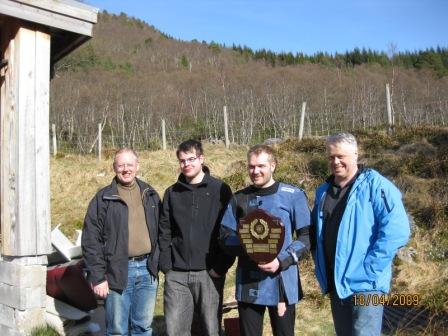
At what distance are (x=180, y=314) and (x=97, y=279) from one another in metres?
0.65

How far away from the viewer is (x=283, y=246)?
9.33 ft

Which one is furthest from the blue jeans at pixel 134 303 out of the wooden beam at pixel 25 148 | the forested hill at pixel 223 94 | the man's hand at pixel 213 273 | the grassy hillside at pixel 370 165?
the forested hill at pixel 223 94

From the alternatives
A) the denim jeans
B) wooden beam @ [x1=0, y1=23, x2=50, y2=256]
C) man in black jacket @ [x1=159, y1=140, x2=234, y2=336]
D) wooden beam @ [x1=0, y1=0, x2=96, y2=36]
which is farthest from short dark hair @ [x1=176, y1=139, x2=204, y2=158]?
wooden beam @ [x1=0, y1=0, x2=96, y2=36]

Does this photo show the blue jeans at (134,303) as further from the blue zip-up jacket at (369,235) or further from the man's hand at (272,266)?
the blue zip-up jacket at (369,235)

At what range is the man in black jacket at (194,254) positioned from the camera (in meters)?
3.18

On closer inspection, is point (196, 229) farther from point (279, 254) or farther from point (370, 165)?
point (370, 165)

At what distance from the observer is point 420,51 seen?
5416 centimetres

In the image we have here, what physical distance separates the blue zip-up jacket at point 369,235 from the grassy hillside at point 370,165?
7.20 feet

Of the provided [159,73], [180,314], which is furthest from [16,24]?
[159,73]

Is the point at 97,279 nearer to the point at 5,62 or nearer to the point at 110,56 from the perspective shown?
the point at 5,62

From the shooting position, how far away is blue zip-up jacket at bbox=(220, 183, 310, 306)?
2.84m

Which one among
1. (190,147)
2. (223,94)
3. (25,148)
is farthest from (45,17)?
(223,94)

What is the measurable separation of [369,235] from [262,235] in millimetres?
629

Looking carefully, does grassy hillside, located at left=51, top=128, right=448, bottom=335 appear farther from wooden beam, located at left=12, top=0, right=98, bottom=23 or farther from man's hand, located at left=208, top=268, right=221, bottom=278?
wooden beam, located at left=12, top=0, right=98, bottom=23
